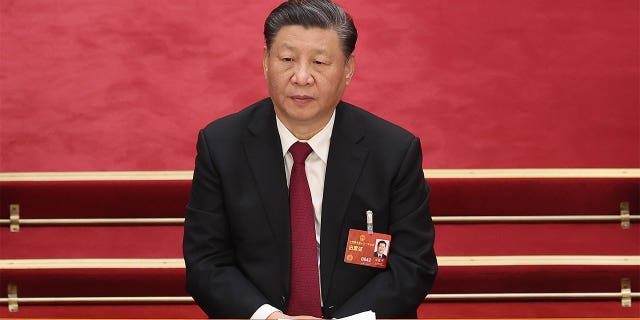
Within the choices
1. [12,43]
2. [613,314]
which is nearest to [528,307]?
[613,314]

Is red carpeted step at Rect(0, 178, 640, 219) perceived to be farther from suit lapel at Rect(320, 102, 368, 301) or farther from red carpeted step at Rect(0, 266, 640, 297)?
suit lapel at Rect(320, 102, 368, 301)

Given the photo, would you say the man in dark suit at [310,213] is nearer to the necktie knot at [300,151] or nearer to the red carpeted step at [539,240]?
the necktie knot at [300,151]

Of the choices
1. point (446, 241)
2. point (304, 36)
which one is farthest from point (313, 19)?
point (446, 241)

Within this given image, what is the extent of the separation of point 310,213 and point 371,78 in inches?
39.8

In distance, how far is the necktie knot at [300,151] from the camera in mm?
1344

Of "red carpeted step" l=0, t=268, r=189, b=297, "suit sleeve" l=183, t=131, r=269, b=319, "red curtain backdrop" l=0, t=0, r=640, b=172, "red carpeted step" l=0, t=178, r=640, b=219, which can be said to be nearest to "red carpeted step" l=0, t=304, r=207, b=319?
"red carpeted step" l=0, t=268, r=189, b=297

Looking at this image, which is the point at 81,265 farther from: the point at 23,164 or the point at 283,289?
the point at 283,289

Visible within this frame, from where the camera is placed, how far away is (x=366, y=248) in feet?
4.33

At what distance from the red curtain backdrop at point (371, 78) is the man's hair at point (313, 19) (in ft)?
3.00

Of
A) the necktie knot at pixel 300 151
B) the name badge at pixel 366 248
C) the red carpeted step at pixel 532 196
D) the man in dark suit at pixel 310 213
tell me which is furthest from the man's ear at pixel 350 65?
the red carpeted step at pixel 532 196

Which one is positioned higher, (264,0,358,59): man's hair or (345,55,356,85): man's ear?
(264,0,358,59): man's hair

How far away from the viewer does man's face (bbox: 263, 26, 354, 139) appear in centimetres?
126

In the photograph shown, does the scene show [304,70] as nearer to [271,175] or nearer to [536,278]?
[271,175]

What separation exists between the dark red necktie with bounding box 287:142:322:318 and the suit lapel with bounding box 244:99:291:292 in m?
0.02
